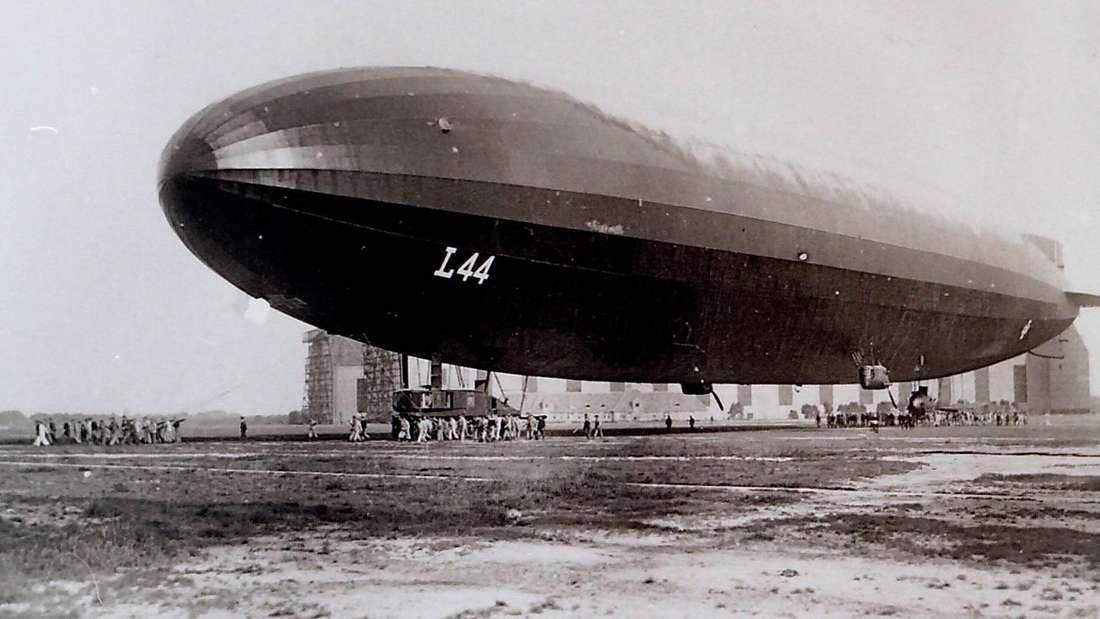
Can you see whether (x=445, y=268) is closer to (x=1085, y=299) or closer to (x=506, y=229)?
(x=506, y=229)

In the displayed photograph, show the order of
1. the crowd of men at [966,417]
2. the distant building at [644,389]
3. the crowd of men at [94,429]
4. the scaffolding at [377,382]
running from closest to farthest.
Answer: the crowd of men at [94,429], the distant building at [644,389], the crowd of men at [966,417], the scaffolding at [377,382]

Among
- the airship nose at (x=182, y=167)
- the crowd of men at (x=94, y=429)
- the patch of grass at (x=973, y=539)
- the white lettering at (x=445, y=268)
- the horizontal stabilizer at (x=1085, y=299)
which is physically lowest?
the patch of grass at (x=973, y=539)

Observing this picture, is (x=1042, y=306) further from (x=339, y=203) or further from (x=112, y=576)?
(x=112, y=576)

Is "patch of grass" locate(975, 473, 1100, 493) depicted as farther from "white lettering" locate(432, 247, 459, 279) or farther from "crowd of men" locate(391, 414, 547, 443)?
"crowd of men" locate(391, 414, 547, 443)

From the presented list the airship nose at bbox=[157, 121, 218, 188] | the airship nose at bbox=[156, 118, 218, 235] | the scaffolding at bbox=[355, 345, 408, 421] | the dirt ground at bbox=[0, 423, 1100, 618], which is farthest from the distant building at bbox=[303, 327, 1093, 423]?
the dirt ground at bbox=[0, 423, 1100, 618]

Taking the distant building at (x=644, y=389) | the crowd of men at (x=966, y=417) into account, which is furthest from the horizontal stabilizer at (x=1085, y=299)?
the crowd of men at (x=966, y=417)

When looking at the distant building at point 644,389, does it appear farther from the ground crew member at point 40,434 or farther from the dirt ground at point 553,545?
the dirt ground at point 553,545
